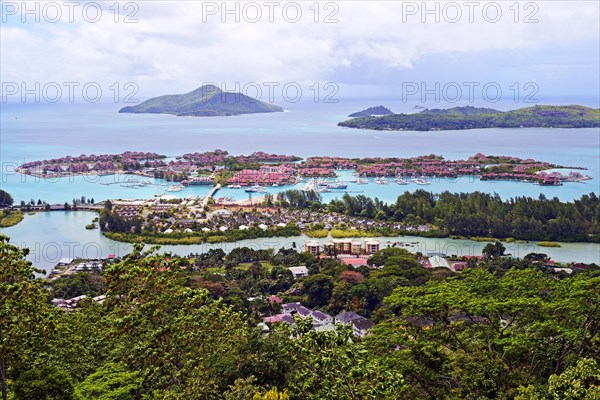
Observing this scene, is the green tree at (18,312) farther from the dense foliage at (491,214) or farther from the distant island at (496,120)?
the distant island at (496,120)

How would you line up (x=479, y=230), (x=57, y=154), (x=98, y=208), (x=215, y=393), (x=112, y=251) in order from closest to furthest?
(x=215, y=393)
(x=112, y=251)
(x=479, y=230)
(x=98, y=208)
(x=57, y=154)

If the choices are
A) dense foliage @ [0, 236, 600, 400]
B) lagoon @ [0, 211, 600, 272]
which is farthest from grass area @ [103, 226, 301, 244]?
dense foliage @ [0, 236, 600, 400]

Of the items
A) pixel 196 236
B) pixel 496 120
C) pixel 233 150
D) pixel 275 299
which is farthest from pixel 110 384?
pixel 496 120

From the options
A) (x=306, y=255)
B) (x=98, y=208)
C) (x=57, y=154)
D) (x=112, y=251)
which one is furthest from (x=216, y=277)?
(x=57, y=154)

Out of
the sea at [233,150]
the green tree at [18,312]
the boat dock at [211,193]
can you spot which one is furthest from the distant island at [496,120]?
the green tree at [18,312]

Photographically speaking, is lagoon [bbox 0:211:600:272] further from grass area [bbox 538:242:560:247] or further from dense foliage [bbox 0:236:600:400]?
dense foliage [bbox 0:236:600:400]

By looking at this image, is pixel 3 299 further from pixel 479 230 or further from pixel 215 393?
pixel 479 230
